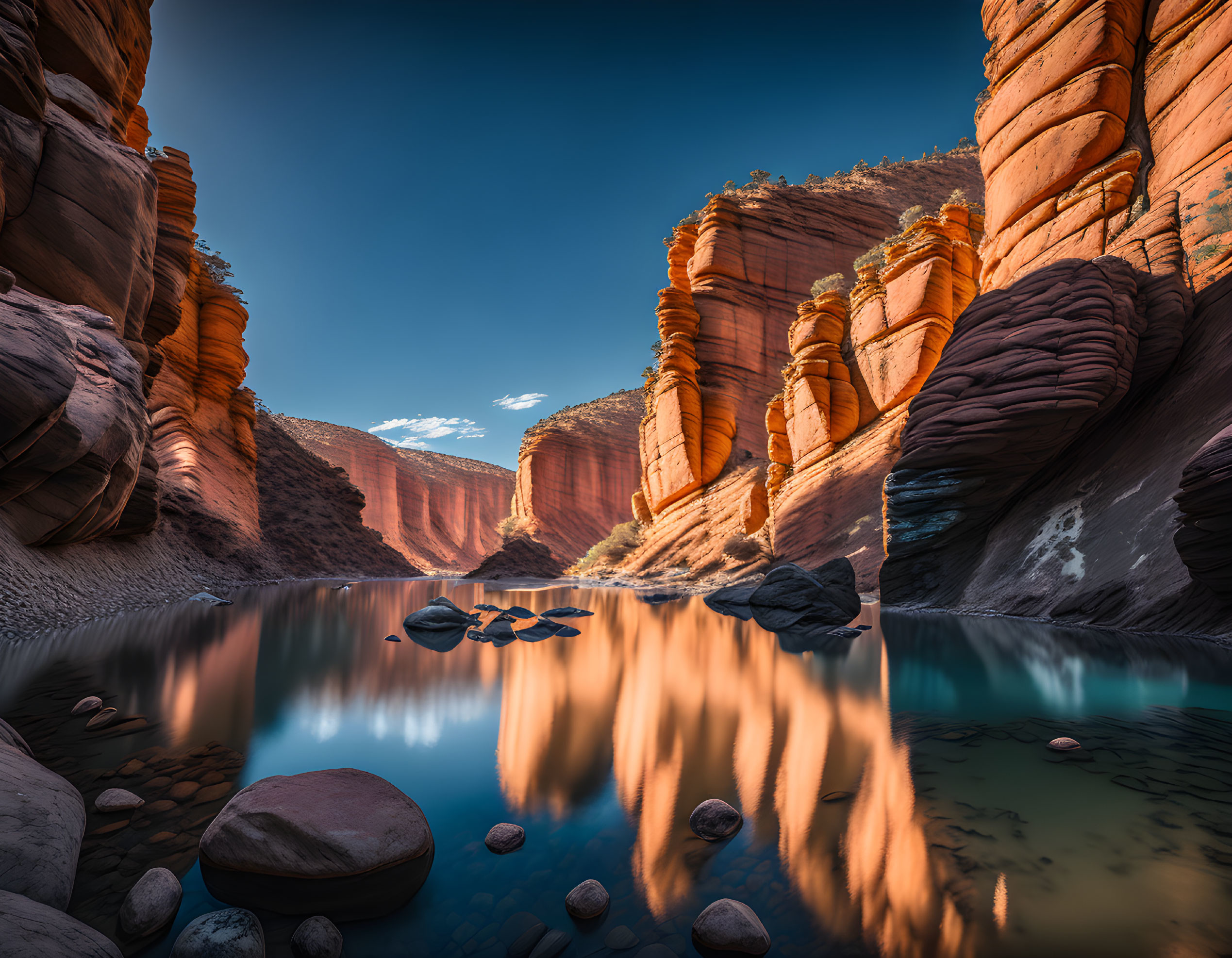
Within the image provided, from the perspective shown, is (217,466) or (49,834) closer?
(49,834)

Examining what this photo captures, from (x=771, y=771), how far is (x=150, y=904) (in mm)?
3481

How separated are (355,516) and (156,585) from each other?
24.0 meters

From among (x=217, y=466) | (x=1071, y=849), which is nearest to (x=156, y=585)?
(x=217, y=466)

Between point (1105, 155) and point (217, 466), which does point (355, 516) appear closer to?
point (217, 466)

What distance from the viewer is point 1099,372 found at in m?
11.8

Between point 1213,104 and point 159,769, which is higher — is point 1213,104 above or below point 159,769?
above

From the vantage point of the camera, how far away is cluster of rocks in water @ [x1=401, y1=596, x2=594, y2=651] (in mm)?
10195

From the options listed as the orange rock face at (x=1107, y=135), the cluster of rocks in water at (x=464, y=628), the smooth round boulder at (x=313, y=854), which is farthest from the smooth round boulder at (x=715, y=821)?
the orange rock face at (x=1107, y=135)

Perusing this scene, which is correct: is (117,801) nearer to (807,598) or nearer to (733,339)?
(807,598)

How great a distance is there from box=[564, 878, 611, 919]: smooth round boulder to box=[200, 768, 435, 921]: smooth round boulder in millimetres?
711

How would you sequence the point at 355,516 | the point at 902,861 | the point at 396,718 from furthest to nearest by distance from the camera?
the point at 355,516 → the point at 396,718 → the point at 902,861

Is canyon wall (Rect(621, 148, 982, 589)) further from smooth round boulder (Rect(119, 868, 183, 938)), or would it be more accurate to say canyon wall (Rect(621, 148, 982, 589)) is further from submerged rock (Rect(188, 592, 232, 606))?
smooth round boulder (Rect(119, 868, 183, 938))

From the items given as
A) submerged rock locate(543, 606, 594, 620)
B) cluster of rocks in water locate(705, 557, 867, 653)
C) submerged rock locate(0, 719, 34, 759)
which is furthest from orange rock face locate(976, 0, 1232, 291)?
submerged rock locate(0, 719, 34, 759)

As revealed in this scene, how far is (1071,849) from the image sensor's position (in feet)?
9.04
